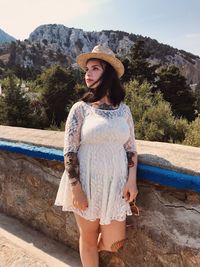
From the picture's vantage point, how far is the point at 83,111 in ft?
Result: 6.13

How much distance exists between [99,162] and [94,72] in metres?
0.53

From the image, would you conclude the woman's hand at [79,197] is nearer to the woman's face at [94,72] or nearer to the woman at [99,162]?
the woman at [99,162]

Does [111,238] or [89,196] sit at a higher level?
[89,196]

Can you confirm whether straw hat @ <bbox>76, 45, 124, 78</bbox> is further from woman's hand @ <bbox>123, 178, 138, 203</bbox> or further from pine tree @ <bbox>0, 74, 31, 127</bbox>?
pine tree @ <bbox>0, 74, 31, 127</bbox>

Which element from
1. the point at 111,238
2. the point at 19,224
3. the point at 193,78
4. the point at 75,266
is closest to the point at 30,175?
the point at 19,224

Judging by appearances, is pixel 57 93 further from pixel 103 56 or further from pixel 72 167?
pixel 72 167

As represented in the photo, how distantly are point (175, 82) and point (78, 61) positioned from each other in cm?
2810

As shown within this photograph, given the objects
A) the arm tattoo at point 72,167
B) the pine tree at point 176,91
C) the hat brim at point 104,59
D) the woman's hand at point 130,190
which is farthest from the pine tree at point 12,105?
the woman's hand at point 130,190

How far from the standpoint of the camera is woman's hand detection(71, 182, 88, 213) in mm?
1759

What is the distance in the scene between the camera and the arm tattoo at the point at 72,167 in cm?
179

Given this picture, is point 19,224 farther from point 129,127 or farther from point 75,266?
point 129,127

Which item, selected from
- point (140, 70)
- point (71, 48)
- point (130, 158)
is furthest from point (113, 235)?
point (71, 48)

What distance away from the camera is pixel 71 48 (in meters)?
123

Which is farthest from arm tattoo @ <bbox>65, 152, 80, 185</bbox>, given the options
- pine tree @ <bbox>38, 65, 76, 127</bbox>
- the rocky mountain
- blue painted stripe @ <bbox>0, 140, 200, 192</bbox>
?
the rocky mountain
